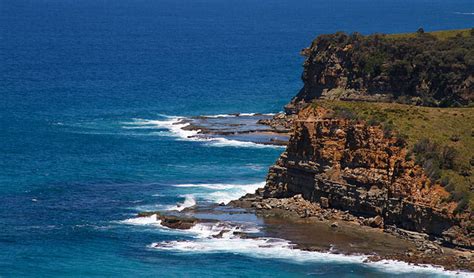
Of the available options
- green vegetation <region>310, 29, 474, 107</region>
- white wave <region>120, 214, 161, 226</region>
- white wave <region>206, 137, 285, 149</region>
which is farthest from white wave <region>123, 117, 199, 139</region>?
white wave <region>120, 214, 161, 226</region>

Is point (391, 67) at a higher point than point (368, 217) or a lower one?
higher

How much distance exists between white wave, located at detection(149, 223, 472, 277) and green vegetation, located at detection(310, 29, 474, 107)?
172 feet

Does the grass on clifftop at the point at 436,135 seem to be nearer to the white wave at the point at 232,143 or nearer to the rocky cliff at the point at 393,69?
the white wave at the point at 232,143

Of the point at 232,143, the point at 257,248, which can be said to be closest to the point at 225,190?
the point at 257,248

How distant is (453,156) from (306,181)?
12.9 metres

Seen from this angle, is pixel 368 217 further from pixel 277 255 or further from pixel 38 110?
pixel 38 110

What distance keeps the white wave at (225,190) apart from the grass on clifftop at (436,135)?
11485 mm

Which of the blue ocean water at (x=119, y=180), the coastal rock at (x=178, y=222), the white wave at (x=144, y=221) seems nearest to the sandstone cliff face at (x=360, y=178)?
the blue ocean water at (x=119, y=180)

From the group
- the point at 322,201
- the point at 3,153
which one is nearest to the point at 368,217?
the point at 322,201

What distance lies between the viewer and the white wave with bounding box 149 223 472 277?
85.9 meters

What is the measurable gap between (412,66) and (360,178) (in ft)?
179

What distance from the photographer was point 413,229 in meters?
91.6

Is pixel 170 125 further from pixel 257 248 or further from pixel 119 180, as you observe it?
pixel 257 248

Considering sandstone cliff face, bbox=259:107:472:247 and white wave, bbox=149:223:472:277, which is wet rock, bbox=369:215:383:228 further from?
white wave, bbox=149:223:472:277
